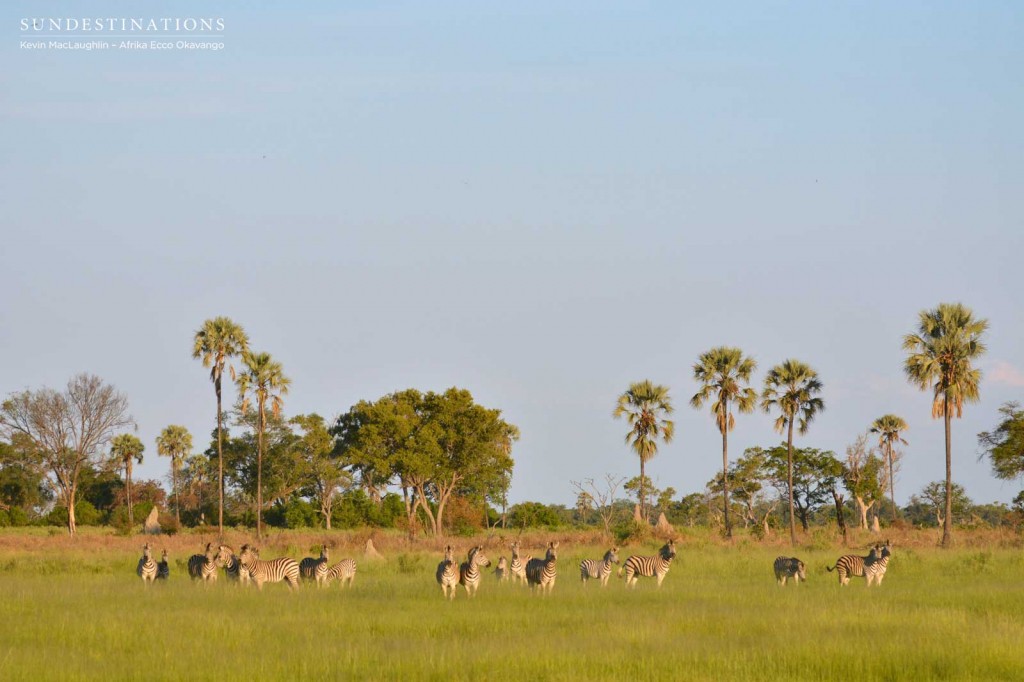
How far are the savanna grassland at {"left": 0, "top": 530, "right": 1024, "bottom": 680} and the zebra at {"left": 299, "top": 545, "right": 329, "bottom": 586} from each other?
→ 965mm

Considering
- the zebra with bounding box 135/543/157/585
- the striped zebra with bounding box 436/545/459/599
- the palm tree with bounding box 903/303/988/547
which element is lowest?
the zebra with bounding box 135/543/157/585

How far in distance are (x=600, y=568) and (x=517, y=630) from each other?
9892mm

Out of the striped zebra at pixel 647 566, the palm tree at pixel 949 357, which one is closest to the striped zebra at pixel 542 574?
the striped zebra at pixel 647 566

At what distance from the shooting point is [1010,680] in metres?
16.7

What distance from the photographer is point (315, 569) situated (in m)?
30.6

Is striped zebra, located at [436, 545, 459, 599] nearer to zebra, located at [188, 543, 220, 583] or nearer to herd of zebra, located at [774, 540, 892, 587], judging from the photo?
zebra, located at [188, 543, 220, 583]

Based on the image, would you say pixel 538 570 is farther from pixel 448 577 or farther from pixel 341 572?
pixel 341 572

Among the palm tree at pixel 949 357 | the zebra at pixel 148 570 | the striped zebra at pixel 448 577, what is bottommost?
the zebra at pixel 148 570

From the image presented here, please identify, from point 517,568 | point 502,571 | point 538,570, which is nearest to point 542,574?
point 538,570

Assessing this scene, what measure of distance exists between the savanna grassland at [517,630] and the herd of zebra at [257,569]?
1.95ft

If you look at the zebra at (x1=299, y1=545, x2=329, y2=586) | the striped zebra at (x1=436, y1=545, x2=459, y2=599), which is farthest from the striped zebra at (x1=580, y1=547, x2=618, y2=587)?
the zebra at (x1=299, y1=545, x2=329, y2=586)

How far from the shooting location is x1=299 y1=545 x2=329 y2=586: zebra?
1191 inches

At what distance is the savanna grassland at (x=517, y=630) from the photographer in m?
17.1

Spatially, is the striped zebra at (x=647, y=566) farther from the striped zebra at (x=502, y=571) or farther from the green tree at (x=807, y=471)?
the green tree at (x=807, y=471)
